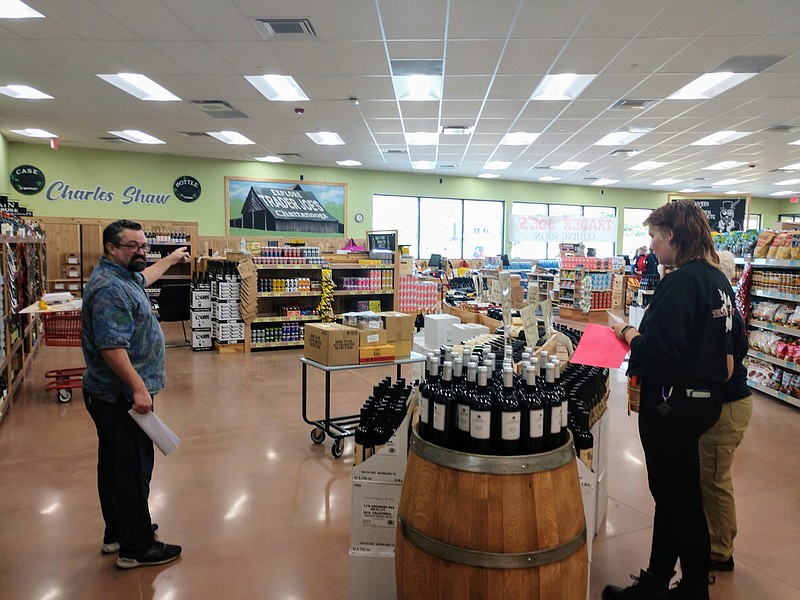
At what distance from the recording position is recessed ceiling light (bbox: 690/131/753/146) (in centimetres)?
1037

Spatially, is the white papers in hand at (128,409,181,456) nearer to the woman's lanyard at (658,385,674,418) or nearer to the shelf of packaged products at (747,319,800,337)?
the woman's lanyard at (658,385,674,418)

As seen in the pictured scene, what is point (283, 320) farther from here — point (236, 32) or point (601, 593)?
point (601, 593)

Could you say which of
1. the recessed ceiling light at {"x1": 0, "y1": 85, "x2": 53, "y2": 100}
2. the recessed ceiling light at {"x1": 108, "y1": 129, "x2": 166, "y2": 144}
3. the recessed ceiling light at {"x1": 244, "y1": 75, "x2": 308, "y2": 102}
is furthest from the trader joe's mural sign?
the recessed ceiling light at {"x1": 244, "y1": 75, "x2": 308, "y2": 102}

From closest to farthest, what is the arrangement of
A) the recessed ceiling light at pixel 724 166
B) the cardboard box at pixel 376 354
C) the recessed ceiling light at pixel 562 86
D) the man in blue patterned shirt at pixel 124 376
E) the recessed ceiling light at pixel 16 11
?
the man in blue patterned shirt at pixel 124 376
the cardboard box at pixel 376 354
the recessed ceiling light at pixel 16 11
the recessed ceiling light at pixel 562 86
the recessed ceiling light at pixel 724 166

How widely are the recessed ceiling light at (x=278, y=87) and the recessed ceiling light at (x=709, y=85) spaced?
5.47 meters

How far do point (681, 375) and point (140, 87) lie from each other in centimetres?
834

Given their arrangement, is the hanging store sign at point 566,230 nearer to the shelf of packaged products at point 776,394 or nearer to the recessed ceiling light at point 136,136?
the recessed ceiling light at point 136,136

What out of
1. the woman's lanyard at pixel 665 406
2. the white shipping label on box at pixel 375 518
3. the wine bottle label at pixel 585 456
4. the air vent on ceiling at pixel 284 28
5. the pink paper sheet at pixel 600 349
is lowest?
the white shipping label on box at pixel 375 518

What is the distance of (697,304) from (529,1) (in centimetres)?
404

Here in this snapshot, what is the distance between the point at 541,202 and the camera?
60.5ft

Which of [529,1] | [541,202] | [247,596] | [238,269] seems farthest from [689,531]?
[541,202]

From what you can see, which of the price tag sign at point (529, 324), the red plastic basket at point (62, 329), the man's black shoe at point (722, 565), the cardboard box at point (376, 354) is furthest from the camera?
the red plastic basket at point (62, 329)

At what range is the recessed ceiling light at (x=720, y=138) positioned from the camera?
10.4m

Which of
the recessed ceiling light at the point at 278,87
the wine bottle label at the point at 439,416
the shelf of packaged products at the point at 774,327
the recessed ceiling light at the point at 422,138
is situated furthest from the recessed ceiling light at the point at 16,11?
the shelf of packaged products at the point at 774,327
